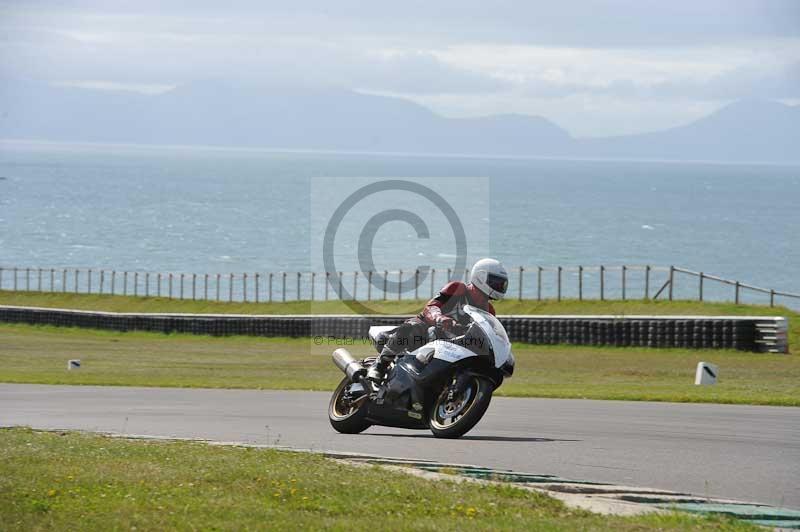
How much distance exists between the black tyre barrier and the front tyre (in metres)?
23.7

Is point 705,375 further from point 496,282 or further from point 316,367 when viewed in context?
point 316,367

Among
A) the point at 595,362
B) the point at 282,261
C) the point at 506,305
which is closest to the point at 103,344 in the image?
the point at 506,305

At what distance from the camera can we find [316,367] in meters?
34.7

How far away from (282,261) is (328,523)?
126 meters

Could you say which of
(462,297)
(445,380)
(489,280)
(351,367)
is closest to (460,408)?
(445,380)

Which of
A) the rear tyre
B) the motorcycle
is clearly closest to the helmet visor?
the motorcycle

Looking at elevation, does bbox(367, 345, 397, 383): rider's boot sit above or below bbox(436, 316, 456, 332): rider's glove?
below

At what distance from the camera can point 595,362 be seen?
3491 cm

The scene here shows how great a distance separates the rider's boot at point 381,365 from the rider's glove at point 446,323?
2.72 ft

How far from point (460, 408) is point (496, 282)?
136 centimetres

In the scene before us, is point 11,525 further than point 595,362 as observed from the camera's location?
No

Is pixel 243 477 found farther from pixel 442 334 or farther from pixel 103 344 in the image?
pixel 103 344

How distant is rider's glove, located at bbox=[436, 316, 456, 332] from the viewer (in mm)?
13031

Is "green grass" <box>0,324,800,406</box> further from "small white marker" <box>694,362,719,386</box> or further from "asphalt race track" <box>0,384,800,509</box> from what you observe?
"asphalt race track" <box>0,384,800,509</box>
